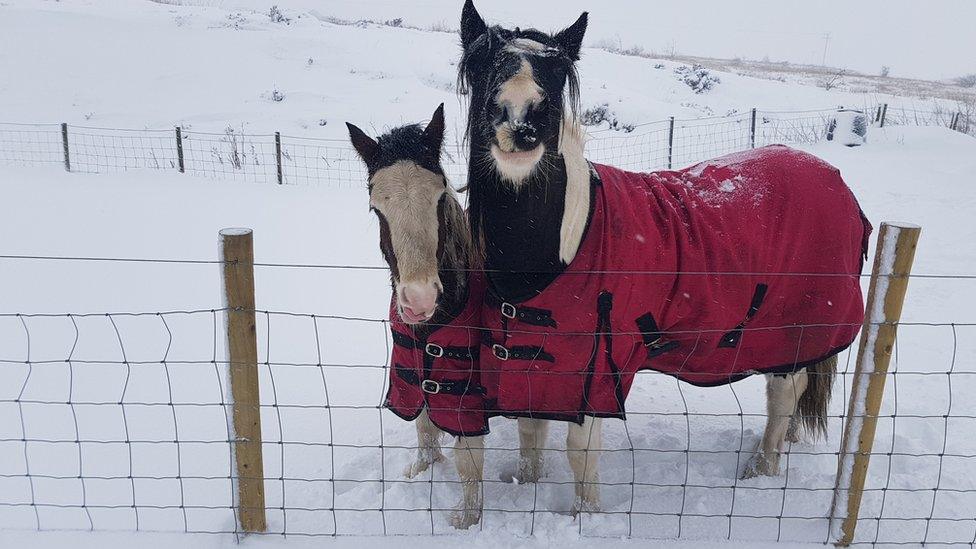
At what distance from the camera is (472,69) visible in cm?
224

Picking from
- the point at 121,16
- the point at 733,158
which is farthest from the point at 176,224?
the point at 121,16

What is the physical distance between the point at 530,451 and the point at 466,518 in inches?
22.0

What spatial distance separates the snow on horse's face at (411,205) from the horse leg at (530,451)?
3.71 feet

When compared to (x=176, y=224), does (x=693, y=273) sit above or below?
above

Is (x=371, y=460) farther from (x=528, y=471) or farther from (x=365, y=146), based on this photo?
(x=365, y=146)

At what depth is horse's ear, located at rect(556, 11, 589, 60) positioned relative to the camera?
7.62ft

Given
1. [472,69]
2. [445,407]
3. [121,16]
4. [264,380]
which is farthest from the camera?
[121,16]

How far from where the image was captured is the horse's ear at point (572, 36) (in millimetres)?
2322

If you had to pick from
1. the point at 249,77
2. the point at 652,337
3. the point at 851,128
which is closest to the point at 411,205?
the point at 652,337

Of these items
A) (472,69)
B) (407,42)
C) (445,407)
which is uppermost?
(407,42)

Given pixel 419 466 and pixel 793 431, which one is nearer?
pixel 419 466

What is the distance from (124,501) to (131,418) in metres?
0.79

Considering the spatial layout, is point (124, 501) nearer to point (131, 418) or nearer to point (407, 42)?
point (131, 418)

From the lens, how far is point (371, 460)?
129 inches
